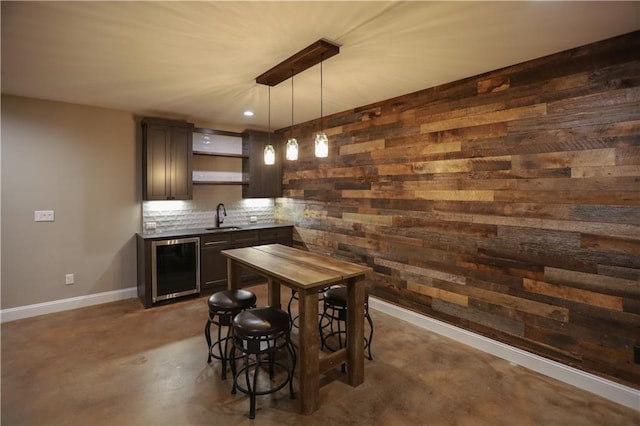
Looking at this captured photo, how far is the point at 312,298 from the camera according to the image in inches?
87.1

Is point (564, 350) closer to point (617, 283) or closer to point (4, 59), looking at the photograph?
point (617, 283)

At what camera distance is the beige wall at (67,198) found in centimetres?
371

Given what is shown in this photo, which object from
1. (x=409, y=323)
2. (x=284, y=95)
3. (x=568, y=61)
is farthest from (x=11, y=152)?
(x=568, y=61)

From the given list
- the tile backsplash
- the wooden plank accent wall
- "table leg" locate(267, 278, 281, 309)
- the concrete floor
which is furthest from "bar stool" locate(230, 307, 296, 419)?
the tile backsplash

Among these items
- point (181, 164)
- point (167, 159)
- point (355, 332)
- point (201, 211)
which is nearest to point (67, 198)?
point (167, 159)

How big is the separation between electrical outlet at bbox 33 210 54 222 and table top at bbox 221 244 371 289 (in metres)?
2.58

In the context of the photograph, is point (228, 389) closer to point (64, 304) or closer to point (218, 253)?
point (218, 253)

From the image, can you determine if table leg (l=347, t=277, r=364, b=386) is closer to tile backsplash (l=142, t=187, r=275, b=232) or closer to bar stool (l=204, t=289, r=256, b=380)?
bar stool (l=204, t=289, r=256, b=380)

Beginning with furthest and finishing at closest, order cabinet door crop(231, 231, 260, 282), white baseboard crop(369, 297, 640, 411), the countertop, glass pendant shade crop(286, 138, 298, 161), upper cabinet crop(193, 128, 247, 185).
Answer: upper cabinet crop(193, 128, 247, 185) < cabinet door crop(231, 231, 260, 282) < the countertop < glass pendant shade crop(286, 138, 298, 161) < white baseboard crop(369, 297, 640, 411)

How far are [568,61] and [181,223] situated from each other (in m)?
5.02

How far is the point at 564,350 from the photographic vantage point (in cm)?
258

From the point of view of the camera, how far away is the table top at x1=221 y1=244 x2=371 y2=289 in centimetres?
225

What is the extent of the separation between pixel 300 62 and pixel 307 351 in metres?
2.28

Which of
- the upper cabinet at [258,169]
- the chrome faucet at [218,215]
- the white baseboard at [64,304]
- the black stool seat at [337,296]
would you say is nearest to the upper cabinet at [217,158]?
the upper cabinet at [258,169]
